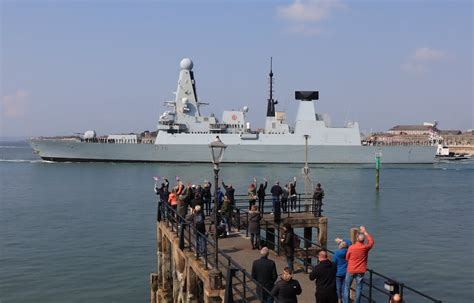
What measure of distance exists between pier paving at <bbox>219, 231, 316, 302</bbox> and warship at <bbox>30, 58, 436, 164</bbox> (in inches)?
2114

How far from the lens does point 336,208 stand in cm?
3089

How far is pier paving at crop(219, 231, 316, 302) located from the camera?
8.91 meters

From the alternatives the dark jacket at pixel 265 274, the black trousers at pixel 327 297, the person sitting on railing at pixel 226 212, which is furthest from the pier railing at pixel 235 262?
the black trousers at pixel 327 297

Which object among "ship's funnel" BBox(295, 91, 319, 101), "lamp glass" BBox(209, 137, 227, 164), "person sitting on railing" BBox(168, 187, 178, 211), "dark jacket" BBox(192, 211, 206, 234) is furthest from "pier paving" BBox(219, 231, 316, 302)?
"ship's funnel" BBox(295, 91, 319, 101)

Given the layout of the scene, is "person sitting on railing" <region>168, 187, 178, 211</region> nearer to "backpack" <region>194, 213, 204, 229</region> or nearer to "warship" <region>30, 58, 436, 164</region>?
"backpack" <region>194, 213, 204, 229</region>

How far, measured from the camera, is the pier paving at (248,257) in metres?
8.91

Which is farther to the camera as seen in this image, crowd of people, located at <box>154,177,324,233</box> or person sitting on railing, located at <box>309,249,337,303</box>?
crowd of people, located at <box>154,177,324,233</box>

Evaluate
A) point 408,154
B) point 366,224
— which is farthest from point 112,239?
point 408,154

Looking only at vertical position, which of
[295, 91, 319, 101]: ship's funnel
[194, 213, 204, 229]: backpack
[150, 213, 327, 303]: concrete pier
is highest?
[295, 91, 319, 101]: ship's funnel

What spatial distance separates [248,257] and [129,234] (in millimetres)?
13575

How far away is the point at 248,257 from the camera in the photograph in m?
10.8

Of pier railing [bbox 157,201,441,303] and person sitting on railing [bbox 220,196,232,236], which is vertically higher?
person sitting on railing [bbox 220,196,232,236]

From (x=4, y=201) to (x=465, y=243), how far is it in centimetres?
3135

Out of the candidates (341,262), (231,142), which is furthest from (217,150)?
(231,142)
